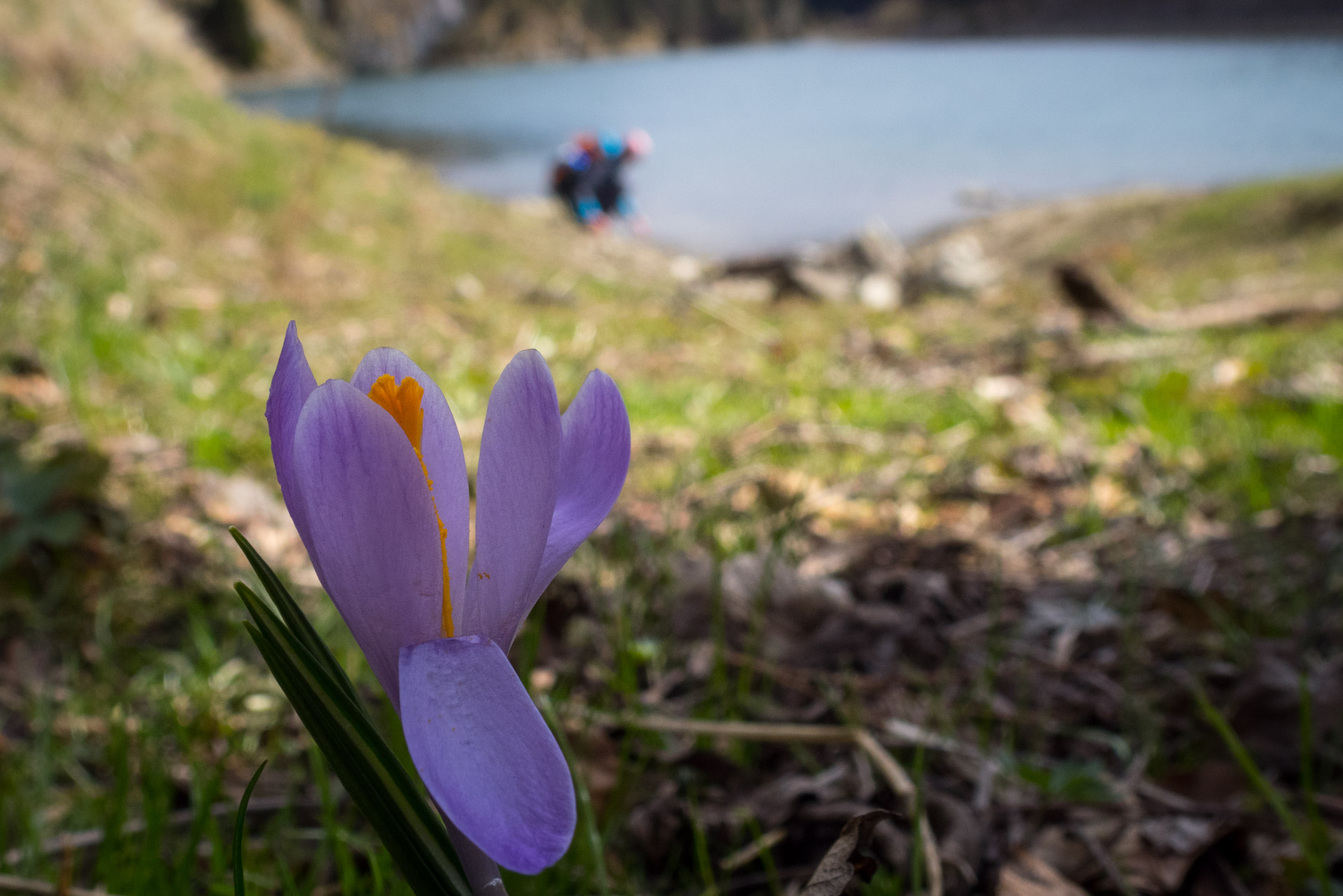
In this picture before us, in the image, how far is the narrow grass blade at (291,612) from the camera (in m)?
0.43

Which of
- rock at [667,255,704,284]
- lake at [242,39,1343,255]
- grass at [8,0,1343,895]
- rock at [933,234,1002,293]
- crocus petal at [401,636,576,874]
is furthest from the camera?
lake at [242,39,1343,255]

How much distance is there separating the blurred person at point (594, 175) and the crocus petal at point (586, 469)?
10.4 meters

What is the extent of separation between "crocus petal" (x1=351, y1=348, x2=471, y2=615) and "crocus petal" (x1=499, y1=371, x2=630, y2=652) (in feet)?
0.15

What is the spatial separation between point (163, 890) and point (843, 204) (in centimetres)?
2572

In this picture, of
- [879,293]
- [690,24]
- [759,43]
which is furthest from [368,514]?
[690,24]

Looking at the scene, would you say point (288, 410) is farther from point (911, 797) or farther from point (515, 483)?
point (911, 797)

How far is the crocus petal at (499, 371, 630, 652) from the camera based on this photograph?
473mm

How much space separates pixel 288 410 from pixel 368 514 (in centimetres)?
7

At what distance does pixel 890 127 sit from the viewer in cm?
4006

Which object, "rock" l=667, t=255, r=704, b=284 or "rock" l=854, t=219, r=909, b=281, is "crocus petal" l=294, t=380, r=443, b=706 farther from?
"rock" l=854, t=219, r=909, b=281

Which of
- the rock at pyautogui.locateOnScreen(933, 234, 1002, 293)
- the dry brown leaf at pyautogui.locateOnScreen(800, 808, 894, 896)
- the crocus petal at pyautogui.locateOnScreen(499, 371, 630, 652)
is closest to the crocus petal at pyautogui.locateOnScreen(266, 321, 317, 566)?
the crocus petal at pyautogui.locateOnScreen(499, 371, 630, 652)

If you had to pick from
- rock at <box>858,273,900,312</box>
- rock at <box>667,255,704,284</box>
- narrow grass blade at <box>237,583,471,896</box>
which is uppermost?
narrow grass blade at <box>237,583,471,896</box>

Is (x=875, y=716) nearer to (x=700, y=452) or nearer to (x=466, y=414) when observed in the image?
(x=700, y=452)

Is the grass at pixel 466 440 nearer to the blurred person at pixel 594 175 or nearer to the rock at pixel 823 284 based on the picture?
the rock at pixel 823 284
